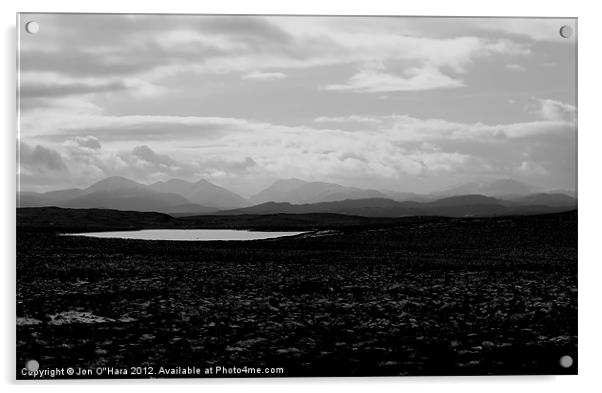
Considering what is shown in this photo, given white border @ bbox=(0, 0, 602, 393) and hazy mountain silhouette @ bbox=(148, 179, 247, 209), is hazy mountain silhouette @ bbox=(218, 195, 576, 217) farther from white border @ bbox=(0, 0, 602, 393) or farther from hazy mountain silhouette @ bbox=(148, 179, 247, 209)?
white border @ bbox=(0, 0, 602, 393)

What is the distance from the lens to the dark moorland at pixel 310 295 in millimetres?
10266

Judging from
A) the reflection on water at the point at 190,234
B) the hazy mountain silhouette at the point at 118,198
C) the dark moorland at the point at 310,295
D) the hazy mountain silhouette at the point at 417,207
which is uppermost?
the hazy mountain silhouette at the point at 118,198

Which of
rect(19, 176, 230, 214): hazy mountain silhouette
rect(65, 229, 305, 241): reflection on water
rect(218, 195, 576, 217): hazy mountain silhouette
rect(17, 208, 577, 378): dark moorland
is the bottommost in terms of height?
rect(17, 208, 577, 378): dark moorland

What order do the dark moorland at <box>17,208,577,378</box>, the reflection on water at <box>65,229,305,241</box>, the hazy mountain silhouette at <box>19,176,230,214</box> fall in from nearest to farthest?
the dark moorland at <box>17,208,577,378</box> < the hazy mountain silhouette at <box>19,176,230,214</box> < the reflection on water at <box>65,229,305,241</box>

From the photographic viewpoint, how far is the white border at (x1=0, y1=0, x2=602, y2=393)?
34.1 ft

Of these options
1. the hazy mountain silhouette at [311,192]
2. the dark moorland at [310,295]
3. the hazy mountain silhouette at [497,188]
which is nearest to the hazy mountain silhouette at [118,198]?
the dark moorland at [310,295]

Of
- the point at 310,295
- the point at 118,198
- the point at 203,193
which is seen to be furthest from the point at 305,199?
the point at 118,198

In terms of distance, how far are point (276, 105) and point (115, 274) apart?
365 cm

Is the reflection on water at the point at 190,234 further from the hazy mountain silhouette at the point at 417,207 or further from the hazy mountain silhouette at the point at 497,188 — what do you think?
the hazy mountain silhouette at the point at 497,188

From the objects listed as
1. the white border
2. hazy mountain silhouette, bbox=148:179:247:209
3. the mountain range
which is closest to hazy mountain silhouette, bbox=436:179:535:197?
the mountain range

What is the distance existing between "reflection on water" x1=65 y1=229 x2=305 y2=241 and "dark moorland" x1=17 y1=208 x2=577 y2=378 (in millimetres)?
111

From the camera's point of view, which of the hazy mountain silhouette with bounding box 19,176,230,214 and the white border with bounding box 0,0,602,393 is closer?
the white border with bounding box 0,0,602,393

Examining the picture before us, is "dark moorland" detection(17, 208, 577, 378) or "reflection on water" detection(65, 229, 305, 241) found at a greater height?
"reflection on water" detection(65, 229, 305, 241)
